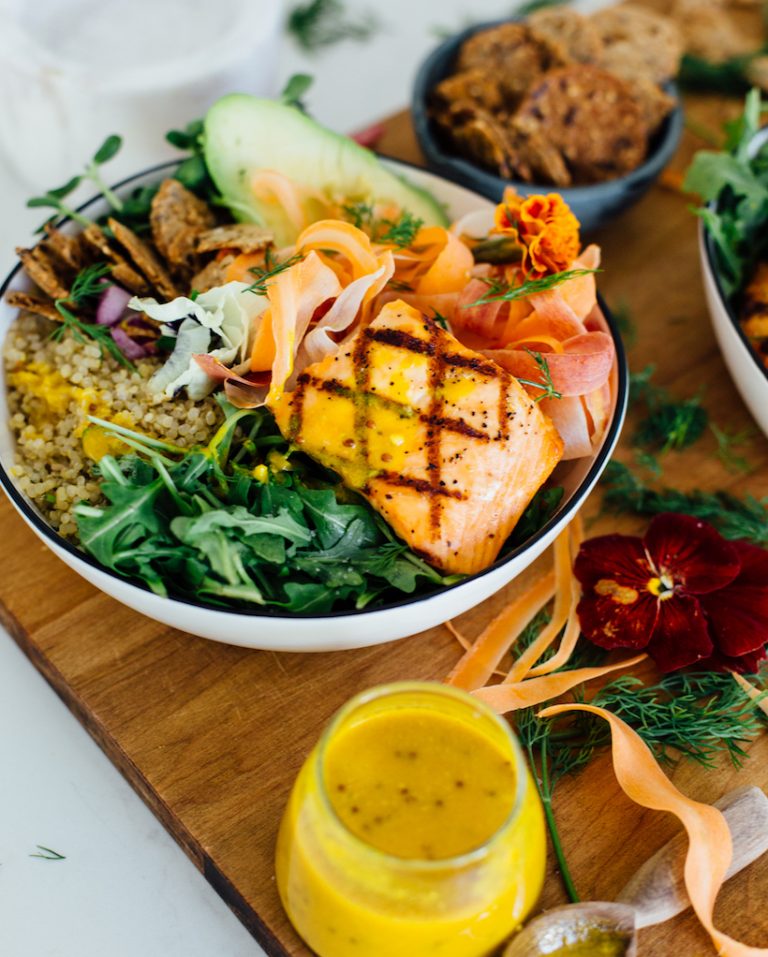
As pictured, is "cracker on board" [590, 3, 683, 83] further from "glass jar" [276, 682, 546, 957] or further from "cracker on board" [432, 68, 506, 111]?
"glass jar" [276, 682, 546, 957]

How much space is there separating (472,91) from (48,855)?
179cm

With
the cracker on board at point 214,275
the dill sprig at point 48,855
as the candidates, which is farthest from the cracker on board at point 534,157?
the dill sprig at point 48,855

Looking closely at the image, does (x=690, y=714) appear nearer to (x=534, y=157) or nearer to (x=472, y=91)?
(x=534, y=157)

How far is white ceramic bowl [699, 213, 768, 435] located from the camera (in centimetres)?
185

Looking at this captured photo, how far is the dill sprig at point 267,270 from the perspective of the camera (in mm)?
1535

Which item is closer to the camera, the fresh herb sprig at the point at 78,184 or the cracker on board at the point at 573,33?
the fresh herb sprig at the point at 78,184

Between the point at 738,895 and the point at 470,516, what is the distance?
0.63 meters

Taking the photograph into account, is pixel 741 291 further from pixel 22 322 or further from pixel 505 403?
pixel 22 322

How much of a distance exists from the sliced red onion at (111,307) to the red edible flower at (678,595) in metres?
0.89

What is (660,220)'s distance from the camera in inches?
95.8

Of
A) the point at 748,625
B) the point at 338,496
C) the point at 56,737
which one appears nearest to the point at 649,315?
the point at 748,625

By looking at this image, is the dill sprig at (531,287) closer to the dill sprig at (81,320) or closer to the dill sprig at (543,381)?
the dill sprig at (543,381)

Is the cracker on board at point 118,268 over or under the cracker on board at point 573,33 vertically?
over

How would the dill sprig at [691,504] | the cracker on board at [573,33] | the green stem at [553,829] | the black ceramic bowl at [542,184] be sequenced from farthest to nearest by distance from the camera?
the cracker on board at [573,33] < the black ceramic bowl at [542,184] < the dill sprig at [691,504] < the green stem at [553,829]
